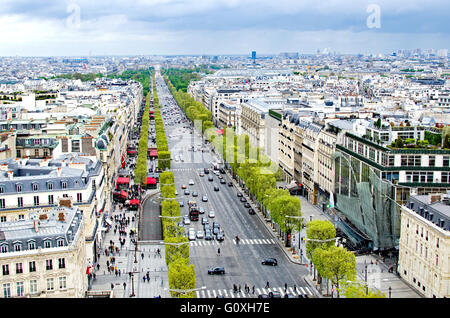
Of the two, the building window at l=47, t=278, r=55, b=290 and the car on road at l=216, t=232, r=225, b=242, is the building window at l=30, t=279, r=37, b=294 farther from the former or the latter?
the car on road at l=216, t=232, r=225, b=242

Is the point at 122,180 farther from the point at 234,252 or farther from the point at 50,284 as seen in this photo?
the point at 50,284

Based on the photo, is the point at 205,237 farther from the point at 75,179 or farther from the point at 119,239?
the point at 75,179

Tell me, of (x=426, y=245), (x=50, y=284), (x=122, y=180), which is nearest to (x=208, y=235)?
(x=426, y=245)

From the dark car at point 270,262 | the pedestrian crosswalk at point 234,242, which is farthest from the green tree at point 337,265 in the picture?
the pedestrian crosswalk at point 234,242

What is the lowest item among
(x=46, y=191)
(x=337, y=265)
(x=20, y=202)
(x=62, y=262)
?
(x=337, y=265)

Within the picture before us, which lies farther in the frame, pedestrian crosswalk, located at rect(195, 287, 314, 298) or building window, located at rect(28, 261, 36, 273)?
pedestrian crosswalk, located at rect(195, 287, 314, 298)

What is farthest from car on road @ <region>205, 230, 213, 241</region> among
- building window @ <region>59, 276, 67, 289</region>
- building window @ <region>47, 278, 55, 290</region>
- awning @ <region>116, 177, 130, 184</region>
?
awning @ <region>116, 177, 130, 184</region>
